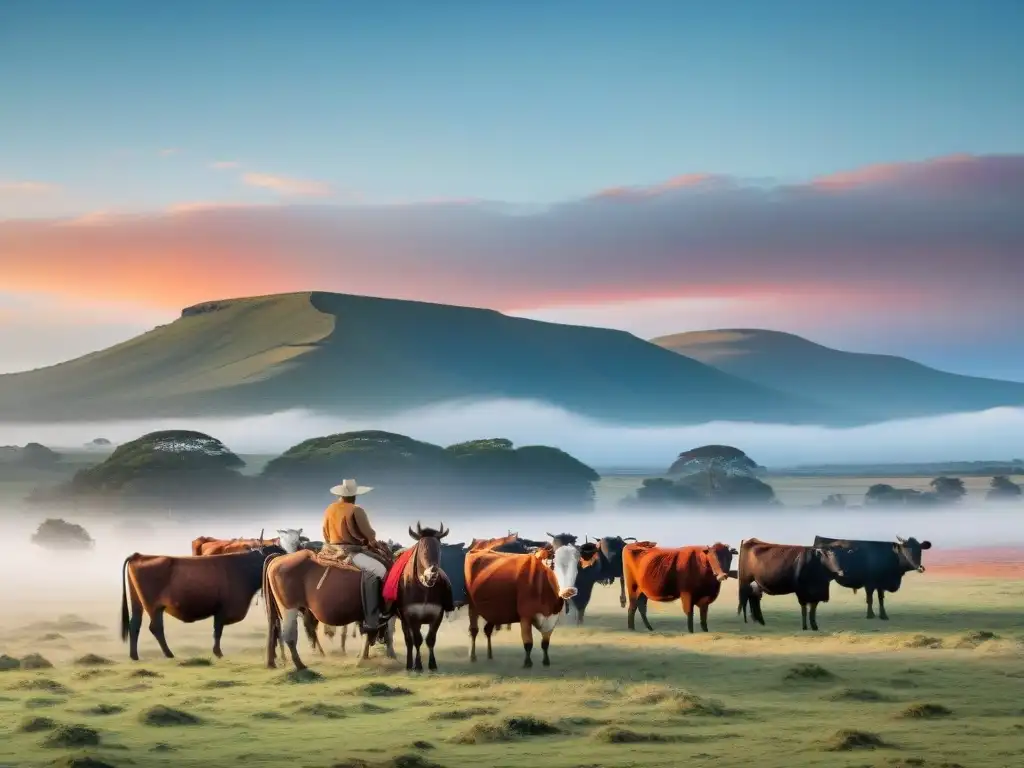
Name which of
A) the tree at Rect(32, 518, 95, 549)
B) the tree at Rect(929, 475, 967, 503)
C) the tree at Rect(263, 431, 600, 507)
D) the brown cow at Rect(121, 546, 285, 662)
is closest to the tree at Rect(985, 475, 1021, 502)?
the tree at Rect(929, 475, 967, 503)

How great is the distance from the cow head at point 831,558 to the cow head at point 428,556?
39.4 feet

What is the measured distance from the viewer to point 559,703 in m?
21.3

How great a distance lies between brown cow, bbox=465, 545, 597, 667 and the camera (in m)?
24.8

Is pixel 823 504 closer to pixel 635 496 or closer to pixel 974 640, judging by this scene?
pixel 635 496

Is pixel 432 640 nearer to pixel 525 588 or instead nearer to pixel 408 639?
pixel 408 639

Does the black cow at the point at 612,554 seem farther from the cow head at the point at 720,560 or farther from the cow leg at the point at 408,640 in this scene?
the cow leg at the point at 408,640

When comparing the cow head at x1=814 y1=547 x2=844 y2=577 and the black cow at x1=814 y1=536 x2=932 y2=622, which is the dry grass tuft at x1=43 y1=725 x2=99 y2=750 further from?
the black cow at x1=814 y1=536 x2=932 y2=622

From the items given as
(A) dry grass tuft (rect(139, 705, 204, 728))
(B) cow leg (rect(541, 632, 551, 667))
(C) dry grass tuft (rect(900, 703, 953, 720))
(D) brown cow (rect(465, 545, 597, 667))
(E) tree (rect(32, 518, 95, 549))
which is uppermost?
(E) tree (rect(32, 518, 95, 549))

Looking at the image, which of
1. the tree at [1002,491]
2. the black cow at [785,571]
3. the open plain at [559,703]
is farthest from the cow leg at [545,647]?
the tree at [1002,491]

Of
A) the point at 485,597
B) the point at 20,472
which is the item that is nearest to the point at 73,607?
the point at 485,597

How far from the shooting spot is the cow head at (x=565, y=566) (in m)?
24.6

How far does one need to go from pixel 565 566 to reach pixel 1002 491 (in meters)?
99.9

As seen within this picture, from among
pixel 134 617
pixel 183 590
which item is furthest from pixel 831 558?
pixel 134 617

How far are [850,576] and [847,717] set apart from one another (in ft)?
47.0
